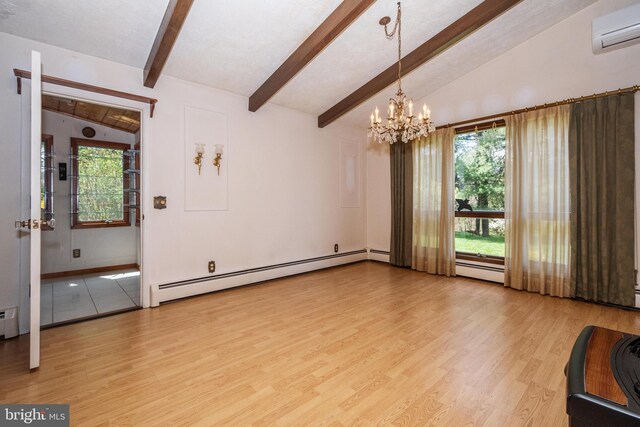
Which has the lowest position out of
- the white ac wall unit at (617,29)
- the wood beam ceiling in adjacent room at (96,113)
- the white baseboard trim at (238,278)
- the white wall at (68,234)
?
the white baseboard trim at (238,278)

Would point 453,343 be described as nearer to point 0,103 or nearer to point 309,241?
point 309,241

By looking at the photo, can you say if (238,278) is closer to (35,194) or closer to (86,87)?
(35,194)

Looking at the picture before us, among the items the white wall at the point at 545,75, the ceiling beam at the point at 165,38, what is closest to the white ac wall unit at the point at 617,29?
the white wall at the point at 545,75

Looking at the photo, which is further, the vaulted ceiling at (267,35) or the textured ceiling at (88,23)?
the vaulted ceiling at (267,35)

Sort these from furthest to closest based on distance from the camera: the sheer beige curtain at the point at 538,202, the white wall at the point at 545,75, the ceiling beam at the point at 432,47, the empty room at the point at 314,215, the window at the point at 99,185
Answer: the window at the point at 99,185 < the sheer beige curtain at the point at 538,202 < the white wall at the point at 545,75 < the ceiling beam at the point at 432,47 < the empty room at the point at 314,215

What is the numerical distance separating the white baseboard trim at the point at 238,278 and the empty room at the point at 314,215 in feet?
0.11

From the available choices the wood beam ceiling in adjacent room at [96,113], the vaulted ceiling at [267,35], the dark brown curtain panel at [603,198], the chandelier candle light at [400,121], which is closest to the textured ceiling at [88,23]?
the vaulted ceiling at [267,35]

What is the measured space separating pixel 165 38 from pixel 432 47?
3067 mm

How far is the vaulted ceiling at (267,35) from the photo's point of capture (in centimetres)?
259

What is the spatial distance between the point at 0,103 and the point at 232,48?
7.20 feet

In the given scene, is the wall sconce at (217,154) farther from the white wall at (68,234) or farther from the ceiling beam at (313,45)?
the white wall at (68,234)

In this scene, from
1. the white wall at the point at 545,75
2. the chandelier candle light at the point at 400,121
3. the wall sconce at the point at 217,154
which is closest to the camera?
the chandelier candle light at the point at 400,121

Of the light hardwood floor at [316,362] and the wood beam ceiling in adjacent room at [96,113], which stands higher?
the wood beam ceiling in adjacent room at [96,113]

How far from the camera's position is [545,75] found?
3805 millimetres
